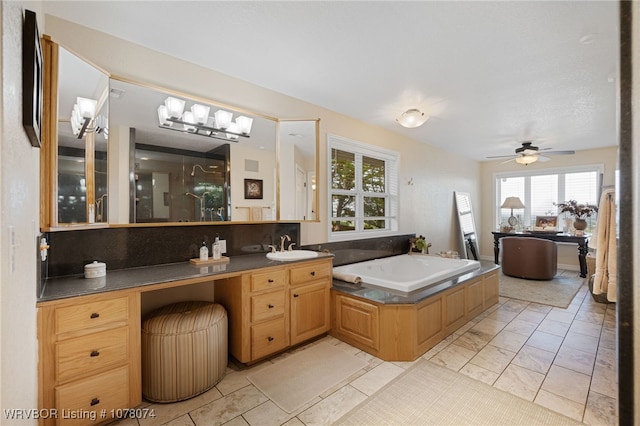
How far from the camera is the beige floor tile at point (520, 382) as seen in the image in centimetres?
203

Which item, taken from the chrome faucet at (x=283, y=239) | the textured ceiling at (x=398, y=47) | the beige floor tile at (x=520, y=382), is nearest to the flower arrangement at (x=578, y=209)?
the textured ceiling at (x=398, y=47)

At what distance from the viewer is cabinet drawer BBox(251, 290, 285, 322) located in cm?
230

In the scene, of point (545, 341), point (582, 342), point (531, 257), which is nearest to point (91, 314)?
point (545, 341)

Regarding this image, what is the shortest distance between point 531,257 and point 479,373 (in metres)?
3.72

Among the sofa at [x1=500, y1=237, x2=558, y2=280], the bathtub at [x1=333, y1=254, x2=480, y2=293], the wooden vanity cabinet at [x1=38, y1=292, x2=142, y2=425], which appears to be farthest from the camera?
the sofa at [x1=500, y1=237, x2=558, y2=280]

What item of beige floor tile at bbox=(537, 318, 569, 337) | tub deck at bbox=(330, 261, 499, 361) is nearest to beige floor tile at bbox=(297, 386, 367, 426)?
tub deck at bbox=(330, 261, 499, 361)

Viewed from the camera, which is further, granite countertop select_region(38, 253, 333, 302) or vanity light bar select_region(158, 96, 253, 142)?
vanity light bar select_region(158, 96, 253, 142)

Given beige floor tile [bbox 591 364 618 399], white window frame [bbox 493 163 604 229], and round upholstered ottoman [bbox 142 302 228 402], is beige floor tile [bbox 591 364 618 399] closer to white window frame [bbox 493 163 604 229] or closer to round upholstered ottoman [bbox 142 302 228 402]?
round upholstered ottoman [bbox 142 302 228 402]

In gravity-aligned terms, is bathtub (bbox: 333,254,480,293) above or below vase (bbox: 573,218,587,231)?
below

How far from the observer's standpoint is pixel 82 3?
182 cm

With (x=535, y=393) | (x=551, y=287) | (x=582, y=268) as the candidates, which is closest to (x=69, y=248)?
(x=535, y=393)

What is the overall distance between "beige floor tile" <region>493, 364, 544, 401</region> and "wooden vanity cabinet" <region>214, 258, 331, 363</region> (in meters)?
1.53

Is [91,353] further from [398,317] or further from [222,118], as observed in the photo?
[398,317]

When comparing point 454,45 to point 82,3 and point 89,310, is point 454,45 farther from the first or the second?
point 89,310
